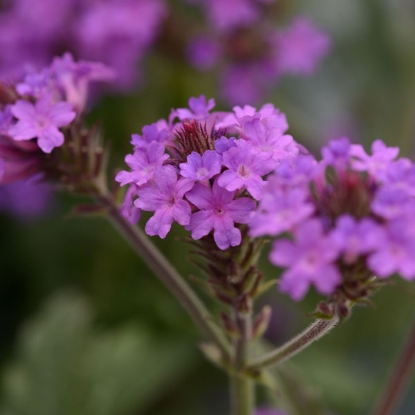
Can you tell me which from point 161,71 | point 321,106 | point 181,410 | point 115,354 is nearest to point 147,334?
point 115,354

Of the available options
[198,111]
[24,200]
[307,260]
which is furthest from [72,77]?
[24,200]

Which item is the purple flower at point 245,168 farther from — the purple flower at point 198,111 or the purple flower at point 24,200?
the purple flower at point 24,200

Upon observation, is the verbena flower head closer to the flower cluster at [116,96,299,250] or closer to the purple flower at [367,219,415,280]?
the flower cluster at [116,96,299,250]

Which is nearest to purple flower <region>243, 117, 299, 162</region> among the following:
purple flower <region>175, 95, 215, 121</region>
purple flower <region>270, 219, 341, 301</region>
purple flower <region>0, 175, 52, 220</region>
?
purple flower <region>175, 95, 215, 121</region>

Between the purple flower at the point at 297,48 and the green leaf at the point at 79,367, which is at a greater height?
the purple flower at the point at 297,48

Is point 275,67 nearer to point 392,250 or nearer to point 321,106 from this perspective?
→ point 321,106

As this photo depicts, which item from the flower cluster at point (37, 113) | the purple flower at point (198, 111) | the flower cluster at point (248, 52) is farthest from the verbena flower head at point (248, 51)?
the purple flower at point (198, 111)
